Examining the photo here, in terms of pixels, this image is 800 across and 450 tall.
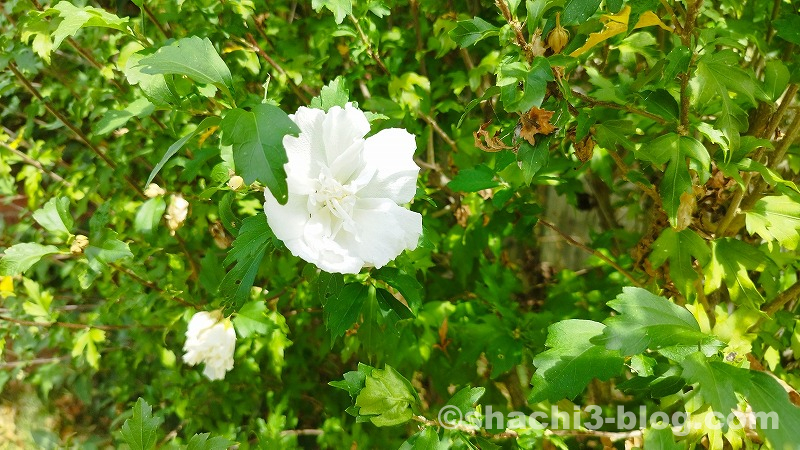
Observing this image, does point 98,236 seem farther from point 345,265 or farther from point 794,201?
point 794,201

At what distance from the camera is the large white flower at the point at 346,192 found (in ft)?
2.52

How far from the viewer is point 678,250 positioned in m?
1.14

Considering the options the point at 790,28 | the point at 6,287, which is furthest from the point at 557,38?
the point at 6,287

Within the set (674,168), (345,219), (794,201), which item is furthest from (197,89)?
(794,201)

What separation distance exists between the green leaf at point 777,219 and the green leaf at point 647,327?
35cm

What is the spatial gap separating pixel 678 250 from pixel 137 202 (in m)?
1.46

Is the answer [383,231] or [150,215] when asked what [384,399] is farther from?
[150,215]

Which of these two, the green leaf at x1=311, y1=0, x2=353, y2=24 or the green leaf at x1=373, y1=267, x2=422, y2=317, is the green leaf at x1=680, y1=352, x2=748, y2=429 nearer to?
the green leaf at x1=373, y1=267, x2=422, y2=317

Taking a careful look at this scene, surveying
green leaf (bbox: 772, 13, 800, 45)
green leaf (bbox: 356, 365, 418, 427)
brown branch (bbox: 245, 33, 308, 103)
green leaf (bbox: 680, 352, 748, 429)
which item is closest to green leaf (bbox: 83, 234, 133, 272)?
brown branch (bbox: 245, 33, 308, 103)

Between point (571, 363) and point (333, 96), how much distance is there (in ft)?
1.80

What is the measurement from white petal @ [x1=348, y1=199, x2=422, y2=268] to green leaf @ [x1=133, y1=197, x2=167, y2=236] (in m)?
0.74

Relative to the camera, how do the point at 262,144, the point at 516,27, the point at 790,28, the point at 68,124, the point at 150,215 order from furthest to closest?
1. the point at 68,124
2. the point at 150,215
3. the point at 790,28
4. the point at 516,27
5. the point at 262,144

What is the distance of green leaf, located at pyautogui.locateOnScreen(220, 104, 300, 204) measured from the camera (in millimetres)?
674

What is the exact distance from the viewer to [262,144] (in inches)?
26.9
